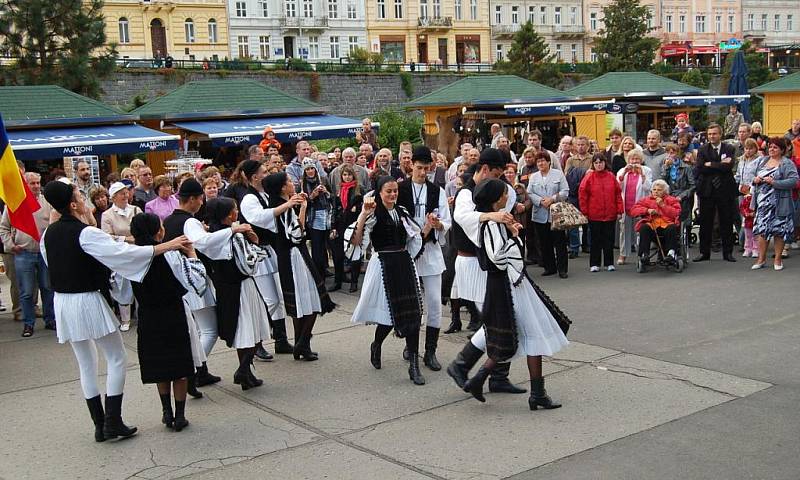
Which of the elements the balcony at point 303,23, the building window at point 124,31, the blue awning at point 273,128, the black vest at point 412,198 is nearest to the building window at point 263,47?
the balcony at point 303,23

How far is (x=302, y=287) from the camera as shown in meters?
8.52

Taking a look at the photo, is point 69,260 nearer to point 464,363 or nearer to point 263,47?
point 464,363

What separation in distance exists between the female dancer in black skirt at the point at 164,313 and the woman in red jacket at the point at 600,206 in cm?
768

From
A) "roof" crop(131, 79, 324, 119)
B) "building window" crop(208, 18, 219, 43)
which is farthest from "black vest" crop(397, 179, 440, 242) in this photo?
"building window" crop(208, 18, 219, 43)

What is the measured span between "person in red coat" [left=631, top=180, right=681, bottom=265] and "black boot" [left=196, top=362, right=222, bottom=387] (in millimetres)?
6939

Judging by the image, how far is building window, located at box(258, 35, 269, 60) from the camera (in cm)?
6725

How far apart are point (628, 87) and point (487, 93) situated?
17.4 ft

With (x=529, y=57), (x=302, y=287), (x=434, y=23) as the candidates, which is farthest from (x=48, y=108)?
(x=434, y=23)

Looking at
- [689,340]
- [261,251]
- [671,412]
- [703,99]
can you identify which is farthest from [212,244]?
[703,99]

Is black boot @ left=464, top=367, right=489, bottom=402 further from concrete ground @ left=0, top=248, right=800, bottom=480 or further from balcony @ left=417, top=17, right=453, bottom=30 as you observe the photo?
balcony @ left=417, top=17, right=453, bottom=30

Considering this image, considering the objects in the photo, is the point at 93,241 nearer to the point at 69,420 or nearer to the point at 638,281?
the point at 69,420

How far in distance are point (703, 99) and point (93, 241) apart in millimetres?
25640

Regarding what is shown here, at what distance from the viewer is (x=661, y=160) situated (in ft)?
45.4

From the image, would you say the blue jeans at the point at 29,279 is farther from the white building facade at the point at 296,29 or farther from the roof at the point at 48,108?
the white building facade at the point at 296,29
